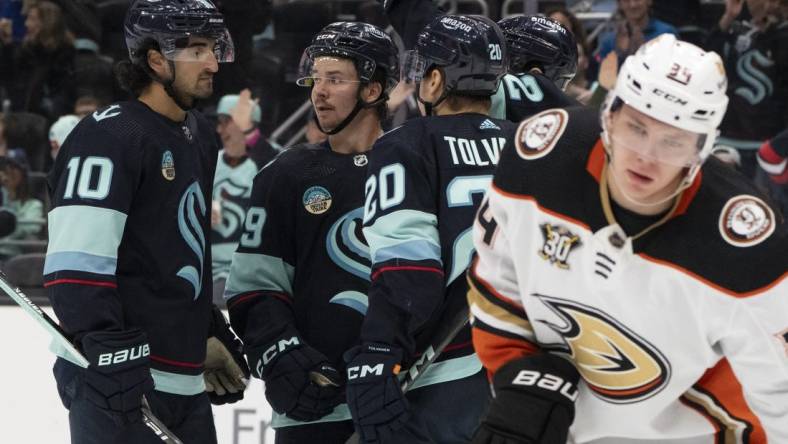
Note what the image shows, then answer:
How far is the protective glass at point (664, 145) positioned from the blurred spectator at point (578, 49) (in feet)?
8.57

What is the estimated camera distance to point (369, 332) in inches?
89.8

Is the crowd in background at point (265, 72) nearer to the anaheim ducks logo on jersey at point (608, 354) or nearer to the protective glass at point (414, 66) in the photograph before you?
the protective glass at point (414, 66)

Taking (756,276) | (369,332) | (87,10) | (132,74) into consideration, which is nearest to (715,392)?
(756,276)

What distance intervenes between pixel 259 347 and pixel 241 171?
184cm

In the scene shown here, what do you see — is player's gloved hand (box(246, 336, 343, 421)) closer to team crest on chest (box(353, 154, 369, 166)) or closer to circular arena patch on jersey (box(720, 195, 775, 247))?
team crest on chest (box(353, 154, 369, 166))

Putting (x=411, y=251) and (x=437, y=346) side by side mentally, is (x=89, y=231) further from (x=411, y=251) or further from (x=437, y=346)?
(x=437, y=346)

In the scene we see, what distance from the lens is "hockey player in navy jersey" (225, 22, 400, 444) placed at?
256cm

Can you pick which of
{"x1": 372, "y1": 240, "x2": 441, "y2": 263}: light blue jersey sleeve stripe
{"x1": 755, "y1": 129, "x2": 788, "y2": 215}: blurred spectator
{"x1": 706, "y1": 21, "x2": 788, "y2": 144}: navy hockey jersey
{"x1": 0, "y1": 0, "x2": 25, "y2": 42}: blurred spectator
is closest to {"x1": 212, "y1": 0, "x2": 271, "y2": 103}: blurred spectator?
{"x1": 0, "y1": 0, "x2": 25, "y2": 42}: blurred spectator

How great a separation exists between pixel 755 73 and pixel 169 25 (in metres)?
2.53

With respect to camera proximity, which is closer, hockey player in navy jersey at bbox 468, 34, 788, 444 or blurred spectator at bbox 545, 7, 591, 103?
hockey player in navy jersey at bbox 468, 34, 788, 444

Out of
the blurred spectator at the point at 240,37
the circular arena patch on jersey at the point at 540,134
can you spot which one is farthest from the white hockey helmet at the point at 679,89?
the blurred spectator at the point at 240,37

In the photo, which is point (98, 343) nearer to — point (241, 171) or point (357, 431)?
point (357, 431)

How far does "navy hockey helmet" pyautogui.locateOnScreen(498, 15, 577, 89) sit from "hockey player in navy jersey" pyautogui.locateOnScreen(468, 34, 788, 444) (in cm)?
119

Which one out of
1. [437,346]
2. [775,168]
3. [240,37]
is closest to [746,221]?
[437,346]
